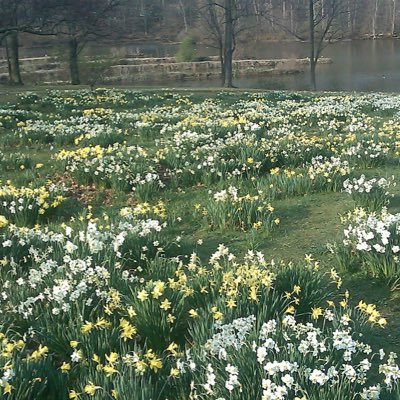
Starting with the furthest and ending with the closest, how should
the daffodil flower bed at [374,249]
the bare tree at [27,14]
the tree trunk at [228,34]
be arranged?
1. the tree trunk at [228,34]
2. the bare tree at [27,14]
3. the daffodil flower bed at [374,249]

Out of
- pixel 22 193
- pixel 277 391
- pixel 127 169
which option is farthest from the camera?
pixel 127 169

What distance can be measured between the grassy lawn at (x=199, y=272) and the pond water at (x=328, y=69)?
28.0 m

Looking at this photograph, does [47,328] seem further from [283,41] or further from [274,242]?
[283,41]

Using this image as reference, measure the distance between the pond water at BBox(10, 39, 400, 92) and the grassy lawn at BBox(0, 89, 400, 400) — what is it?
2797cm

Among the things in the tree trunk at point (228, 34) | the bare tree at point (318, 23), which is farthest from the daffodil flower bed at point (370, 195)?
the bare tree at point (318, 23)

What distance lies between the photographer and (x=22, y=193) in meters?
5.85

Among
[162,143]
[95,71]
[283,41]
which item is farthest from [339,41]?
[162,143]

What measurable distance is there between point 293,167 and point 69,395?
222 inches

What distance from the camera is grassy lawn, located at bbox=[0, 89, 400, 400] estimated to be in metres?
2.64

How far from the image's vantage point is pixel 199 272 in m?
3.71

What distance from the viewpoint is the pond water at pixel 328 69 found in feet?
119

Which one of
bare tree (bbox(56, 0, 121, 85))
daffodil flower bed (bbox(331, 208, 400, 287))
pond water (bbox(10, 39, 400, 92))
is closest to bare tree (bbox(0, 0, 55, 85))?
bare tree (bbox(56, 0, 121, 85))

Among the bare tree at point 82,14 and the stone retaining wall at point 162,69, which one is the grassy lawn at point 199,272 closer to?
the bare tree at point 82,14

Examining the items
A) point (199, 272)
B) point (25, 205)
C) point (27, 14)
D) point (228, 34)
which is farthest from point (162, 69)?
point (199, 272)
